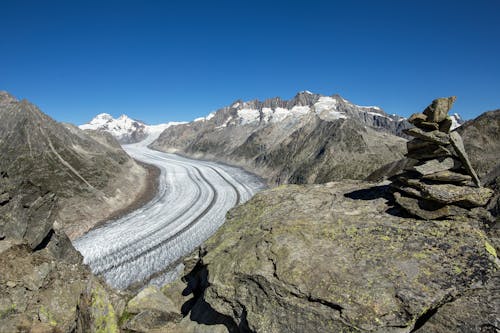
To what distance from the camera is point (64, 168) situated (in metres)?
41.6

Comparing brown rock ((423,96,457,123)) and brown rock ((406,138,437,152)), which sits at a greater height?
brown rock ((423,96,457,123))

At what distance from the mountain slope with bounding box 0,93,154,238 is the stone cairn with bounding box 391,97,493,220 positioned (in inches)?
1332

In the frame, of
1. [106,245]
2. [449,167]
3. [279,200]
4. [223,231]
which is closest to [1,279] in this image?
[223,231]

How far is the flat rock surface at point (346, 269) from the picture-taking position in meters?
7.16

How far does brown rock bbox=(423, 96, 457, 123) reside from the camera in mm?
10465

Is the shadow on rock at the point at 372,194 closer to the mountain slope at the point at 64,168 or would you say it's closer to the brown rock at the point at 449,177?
the brown rock at the point at 449,177

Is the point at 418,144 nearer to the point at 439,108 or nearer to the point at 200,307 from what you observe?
the point at 439,108

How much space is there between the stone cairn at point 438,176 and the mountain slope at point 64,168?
33.8m

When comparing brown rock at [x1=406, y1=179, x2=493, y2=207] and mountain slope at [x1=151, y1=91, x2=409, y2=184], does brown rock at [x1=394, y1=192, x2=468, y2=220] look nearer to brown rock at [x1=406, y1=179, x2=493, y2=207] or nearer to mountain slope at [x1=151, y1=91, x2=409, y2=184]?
brown rock at [x1=406, y1=179, x2=493, y2=207]

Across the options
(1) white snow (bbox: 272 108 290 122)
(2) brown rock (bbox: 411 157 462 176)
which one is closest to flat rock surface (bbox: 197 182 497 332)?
(2) brown rock (bbox: 411 157 462 176)

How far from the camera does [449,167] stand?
1023cm

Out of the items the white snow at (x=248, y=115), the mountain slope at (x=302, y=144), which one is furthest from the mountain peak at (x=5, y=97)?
the white snow at (x=248, y=115)

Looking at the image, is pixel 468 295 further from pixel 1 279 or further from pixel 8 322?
pixel 1 279

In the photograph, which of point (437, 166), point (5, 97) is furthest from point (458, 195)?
point (5, 97)
